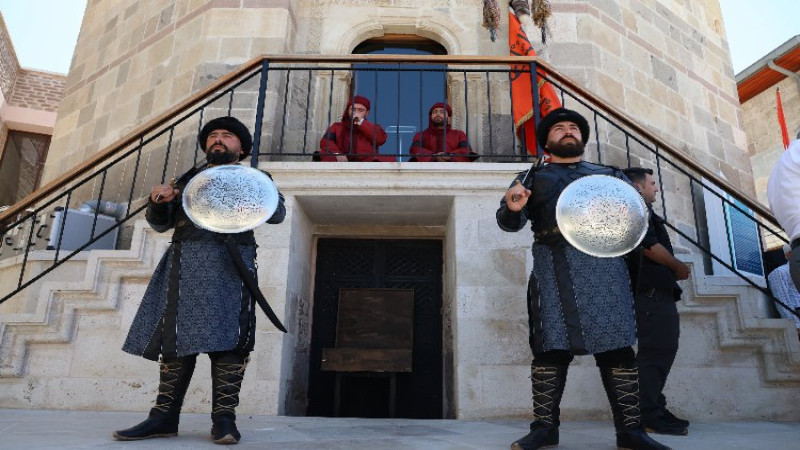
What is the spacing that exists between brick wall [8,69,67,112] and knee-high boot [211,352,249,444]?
11.6m

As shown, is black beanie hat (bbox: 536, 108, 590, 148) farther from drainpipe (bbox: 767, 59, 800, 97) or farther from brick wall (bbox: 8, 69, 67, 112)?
brick wall (bbox: 8, 69, 67, 112)

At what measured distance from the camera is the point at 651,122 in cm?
641

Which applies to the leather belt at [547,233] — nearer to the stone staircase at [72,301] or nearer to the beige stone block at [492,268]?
the beige stone block at [492,268]

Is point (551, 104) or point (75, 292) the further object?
point (551, 104)

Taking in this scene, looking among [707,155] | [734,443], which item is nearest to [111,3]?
[707,155]

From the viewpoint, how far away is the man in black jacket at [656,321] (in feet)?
10.2

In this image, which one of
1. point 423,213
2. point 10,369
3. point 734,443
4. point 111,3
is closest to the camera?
point 734,443

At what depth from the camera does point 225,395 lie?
2.45 metres

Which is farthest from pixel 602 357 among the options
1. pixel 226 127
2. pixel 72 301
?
pixel 72 301

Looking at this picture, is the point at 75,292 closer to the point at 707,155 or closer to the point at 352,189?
the point at 352,189

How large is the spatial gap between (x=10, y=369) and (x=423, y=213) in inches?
123

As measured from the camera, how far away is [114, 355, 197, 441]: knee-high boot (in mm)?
2436

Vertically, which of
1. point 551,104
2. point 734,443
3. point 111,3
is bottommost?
point 734,443

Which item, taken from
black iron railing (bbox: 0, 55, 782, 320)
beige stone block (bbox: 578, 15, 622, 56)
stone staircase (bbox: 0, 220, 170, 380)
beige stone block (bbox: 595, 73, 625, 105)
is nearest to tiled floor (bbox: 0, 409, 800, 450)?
stone staircase (bbox: 0, 220, 170, 380)
